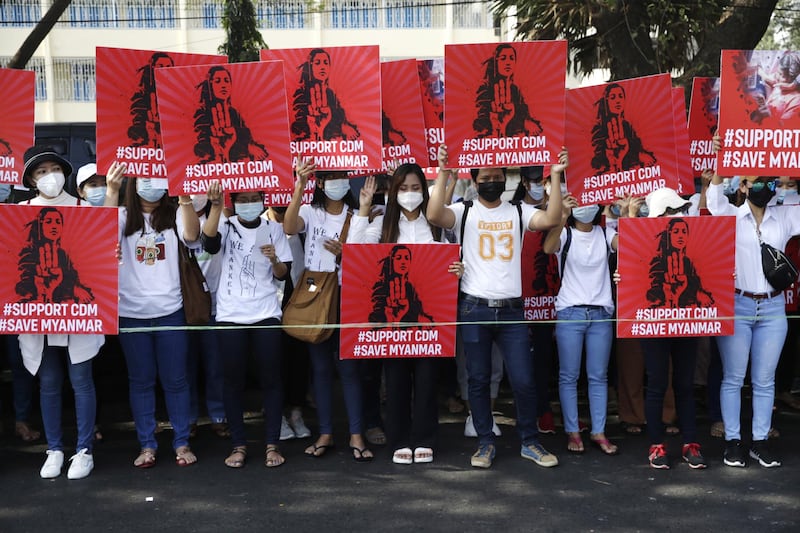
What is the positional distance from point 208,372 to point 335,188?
1.65 metres

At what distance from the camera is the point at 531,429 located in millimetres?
6121

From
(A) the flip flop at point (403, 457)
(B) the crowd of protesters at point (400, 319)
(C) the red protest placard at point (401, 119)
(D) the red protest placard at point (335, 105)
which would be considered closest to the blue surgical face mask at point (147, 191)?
(B) the crowd of protesters at point (400, 319)

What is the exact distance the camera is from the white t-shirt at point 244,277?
596 cm

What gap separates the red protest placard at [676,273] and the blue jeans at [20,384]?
401 cm

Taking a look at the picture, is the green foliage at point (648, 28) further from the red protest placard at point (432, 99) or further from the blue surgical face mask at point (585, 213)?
the blue surgical face mask at point (585, 213)

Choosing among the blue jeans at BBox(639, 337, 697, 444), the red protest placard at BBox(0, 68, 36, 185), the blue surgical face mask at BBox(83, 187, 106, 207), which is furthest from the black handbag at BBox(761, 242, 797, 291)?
the red protest placard at BBox(0, 68, 36, 185)

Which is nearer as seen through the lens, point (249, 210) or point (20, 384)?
point (249, 210)

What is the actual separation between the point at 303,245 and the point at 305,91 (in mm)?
1047

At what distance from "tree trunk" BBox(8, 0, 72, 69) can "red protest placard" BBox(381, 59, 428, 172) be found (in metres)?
6.14

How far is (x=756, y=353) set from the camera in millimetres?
6043

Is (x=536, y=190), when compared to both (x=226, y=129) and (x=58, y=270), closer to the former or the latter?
(x=226, y=129)

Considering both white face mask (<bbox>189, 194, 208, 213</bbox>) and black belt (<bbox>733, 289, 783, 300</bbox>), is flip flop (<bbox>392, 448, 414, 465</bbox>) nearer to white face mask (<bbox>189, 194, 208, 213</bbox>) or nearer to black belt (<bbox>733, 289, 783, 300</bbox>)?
white face mask (<bbox>189, 194, 208, 213</bbox>)

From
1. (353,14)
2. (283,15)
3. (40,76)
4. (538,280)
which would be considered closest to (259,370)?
(538,280)

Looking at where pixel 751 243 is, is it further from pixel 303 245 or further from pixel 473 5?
pixel 473 5
